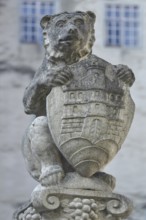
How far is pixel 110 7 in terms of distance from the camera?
23031 millimetres

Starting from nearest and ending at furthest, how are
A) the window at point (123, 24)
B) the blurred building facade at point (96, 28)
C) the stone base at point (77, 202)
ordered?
the stone base at point (77, 202)
the blurred building facade at point (96, 28)
the window at point (123, 24)

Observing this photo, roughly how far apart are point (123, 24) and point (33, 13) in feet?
7.24

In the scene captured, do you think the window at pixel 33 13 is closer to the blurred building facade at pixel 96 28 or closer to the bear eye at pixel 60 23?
the blurred building facade at pixel 96 28

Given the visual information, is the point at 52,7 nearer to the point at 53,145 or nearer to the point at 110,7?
the point at 110,7

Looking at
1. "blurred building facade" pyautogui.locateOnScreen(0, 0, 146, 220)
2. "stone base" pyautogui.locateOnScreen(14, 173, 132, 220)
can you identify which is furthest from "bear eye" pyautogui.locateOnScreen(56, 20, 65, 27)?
"blurred building facade" pyautogui.locateOnScreen(0, 0, 146, 220)

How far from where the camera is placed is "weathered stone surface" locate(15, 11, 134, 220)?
6.23 metres

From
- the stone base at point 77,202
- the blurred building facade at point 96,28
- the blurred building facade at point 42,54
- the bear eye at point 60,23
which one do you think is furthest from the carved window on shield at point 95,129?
the blurred building facade at point 96,28

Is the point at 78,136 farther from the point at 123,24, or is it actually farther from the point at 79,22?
the point at 123,24

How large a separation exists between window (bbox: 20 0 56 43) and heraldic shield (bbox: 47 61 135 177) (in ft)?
54.5

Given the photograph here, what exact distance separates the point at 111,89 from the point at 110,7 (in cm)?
1684

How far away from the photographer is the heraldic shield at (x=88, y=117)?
6.24m

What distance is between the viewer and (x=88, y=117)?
6.24m

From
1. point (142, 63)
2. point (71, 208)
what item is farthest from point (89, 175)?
point (142, 63)

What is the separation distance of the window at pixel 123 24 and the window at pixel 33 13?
1397 mm
